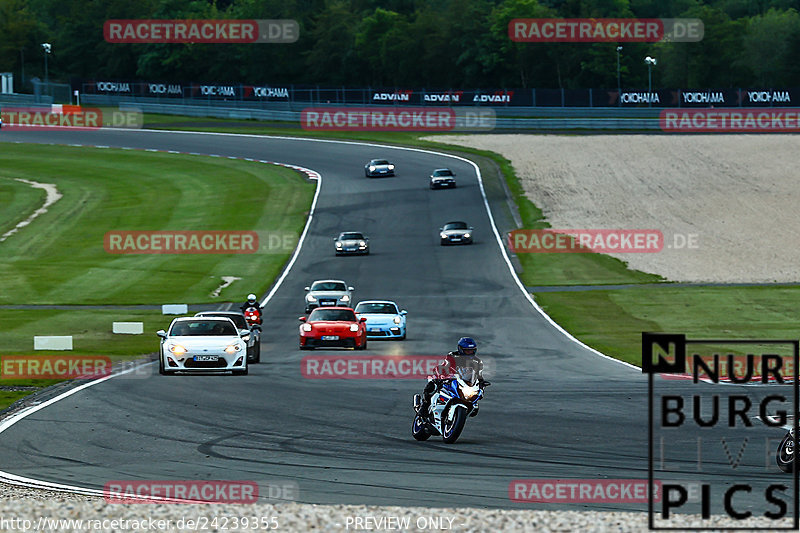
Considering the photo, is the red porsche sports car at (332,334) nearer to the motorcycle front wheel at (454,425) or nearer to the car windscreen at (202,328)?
the car windscreen at (202,328)

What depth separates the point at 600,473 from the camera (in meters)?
13.9

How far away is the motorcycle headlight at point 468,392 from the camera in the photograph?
53.7 ft

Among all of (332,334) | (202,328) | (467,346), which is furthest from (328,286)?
(467,346)

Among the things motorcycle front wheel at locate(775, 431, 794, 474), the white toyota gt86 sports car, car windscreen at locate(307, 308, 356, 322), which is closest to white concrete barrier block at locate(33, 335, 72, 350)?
the white toyota gt86 sports car

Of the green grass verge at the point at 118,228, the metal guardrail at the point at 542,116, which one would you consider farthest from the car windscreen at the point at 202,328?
the metal guardrail at the point at 542,116

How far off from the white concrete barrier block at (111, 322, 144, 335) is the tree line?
105 meters

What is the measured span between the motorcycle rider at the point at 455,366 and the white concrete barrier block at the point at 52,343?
615 inches

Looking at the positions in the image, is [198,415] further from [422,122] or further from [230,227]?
[422,122]

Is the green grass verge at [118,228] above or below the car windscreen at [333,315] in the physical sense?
above

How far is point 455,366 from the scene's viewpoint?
16.5m

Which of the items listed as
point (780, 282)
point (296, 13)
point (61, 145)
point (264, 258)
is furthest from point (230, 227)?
point (296, 13)

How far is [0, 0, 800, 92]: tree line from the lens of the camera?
443 feet

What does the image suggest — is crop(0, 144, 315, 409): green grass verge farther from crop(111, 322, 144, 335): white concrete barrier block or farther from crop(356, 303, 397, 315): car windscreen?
crop(356, 303, 397, 315): car windscreen

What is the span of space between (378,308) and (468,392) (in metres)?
18.7
